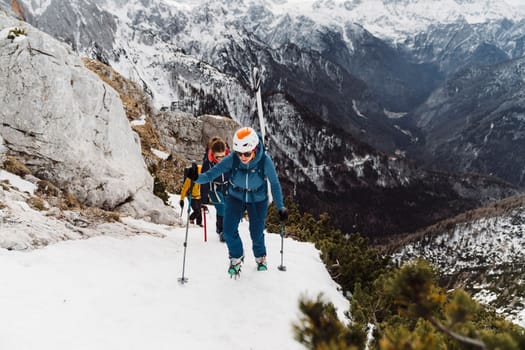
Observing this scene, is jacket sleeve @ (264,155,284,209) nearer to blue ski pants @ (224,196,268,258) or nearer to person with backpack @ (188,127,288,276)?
person with backpack @ (188,127,288,276)

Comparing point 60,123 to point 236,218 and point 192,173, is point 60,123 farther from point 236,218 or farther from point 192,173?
point 236,218

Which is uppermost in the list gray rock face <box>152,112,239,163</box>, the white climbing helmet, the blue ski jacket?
gray rock face <box>152,112,239,163</box>

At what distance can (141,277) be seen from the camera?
260 inches

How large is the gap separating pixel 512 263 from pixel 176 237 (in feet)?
441

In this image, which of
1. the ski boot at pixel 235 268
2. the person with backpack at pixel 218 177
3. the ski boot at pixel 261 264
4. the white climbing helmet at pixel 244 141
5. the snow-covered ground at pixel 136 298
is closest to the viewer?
the snow-covered ground at pixel 136 298

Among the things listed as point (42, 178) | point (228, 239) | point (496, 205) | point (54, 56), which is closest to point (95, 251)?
point (228, 239)

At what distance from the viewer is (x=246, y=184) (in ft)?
22.2

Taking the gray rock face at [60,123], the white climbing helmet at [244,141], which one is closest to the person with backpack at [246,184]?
the white climbing helmet at [244,141]

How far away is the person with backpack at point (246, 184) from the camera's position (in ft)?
21.5

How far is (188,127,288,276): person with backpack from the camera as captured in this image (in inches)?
258

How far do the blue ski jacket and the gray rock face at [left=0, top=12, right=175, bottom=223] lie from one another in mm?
5496

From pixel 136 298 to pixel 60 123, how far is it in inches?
269

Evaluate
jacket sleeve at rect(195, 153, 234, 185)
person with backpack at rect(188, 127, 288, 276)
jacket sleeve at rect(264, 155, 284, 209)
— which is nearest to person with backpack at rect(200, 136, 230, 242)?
jacket sleeve at rect(195, 153, 234, 185)

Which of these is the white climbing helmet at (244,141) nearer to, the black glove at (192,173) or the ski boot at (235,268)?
the black glove at (192,173)
